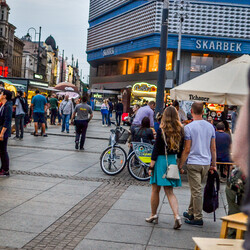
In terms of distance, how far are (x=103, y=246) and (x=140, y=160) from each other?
5033mm

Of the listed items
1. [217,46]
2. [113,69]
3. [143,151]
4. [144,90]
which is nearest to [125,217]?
[143,151]

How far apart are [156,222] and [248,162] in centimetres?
500

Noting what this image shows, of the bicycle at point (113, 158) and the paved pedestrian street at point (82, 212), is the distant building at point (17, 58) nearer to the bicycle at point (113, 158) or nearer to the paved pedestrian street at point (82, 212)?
the paved pedestrian street at point (82, 212)

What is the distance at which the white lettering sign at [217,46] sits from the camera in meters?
59.7

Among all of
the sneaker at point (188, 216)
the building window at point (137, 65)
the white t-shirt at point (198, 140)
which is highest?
the building window at point (137, 65)

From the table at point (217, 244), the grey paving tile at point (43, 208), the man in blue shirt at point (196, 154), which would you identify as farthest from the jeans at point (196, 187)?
the table at point (217, 244)

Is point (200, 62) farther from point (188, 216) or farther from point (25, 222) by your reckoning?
point (25, 222)

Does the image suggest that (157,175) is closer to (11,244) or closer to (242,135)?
(11,244)

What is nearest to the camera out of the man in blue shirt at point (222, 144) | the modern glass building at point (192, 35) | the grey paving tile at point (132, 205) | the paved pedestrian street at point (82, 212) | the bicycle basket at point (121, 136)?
the paved pedestrian street at point (82, 212)

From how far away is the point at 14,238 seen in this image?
524cm

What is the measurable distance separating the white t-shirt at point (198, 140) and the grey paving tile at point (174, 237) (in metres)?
1.01

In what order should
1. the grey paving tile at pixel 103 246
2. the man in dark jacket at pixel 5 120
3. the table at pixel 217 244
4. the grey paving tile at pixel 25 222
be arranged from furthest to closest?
the man in dark jacket at pixel 5 120 → the grey paving tile at pixel 25 222 → the grey paving tile at pixel 103 246 → the table at pixel 217 244

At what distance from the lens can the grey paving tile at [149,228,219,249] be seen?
542 cm

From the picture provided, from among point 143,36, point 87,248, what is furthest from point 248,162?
point 143,36
